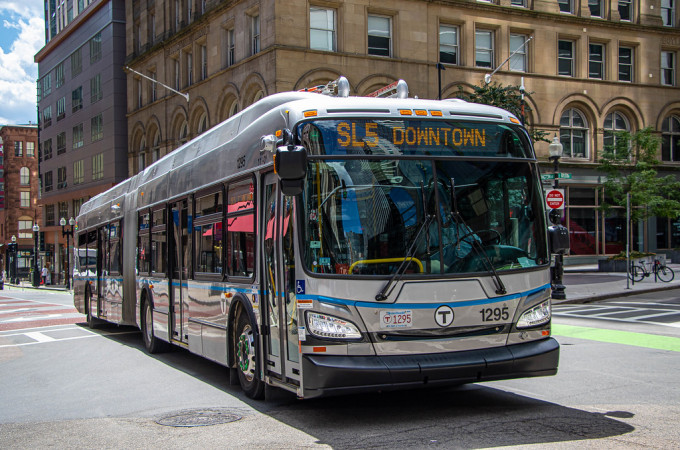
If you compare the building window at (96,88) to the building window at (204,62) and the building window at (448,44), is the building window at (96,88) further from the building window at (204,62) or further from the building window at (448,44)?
the building window at (448,44)

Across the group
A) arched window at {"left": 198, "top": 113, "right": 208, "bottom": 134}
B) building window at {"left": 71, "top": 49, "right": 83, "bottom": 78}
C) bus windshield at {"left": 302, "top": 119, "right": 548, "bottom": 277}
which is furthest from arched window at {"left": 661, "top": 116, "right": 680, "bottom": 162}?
building window at {"left": 71, "top": 49, "right": 83, "bottom": 78}

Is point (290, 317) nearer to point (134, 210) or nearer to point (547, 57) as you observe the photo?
point (134, 210)

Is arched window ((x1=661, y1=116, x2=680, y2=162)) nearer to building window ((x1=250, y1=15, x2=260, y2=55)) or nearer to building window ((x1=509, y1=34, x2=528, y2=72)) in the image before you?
building window ((x1=509, y1=34, x2=528, y2=72))

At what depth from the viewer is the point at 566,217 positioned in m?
40.2

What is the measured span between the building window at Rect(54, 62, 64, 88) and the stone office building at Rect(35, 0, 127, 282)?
0.30 feet

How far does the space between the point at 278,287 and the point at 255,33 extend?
3037 centimetres

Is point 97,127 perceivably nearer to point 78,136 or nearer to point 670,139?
point 78,136

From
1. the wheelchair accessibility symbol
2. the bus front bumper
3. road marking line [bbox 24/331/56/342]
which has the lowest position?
road marking line [bbox 24/331/56/342]

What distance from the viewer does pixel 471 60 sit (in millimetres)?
38062

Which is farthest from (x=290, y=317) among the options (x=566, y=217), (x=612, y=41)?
(x=612, y=41)

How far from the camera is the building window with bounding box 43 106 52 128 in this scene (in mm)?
71188

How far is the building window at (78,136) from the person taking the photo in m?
62.1

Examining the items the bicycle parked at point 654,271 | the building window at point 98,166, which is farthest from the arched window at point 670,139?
the building window at point 98,166

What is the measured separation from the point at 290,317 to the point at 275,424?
41.8 inches
